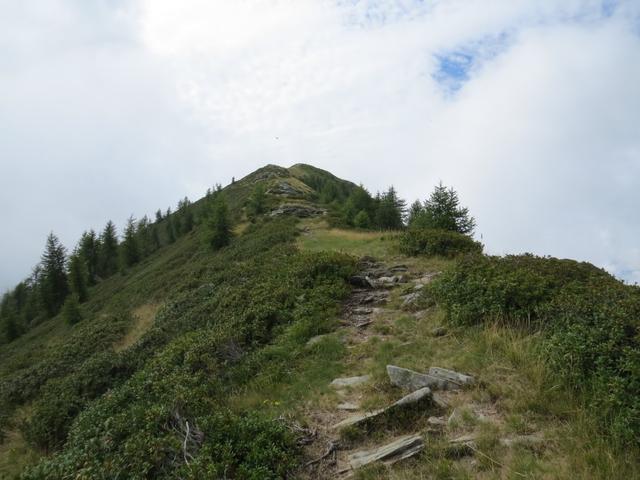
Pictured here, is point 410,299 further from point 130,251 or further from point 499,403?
point 130,251

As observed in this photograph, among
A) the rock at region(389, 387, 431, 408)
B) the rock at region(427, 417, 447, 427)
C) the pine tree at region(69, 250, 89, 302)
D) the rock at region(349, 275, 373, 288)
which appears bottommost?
the rock at region(427, 417, 447, 427)

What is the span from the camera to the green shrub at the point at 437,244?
14.5 m

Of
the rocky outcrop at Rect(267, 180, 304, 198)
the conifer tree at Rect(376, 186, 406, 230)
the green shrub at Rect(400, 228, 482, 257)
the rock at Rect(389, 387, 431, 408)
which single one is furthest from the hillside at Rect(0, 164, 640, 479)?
the rocky outcrop at Rect(267, 180, 304, 198)

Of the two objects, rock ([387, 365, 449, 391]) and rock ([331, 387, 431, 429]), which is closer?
rock ([331, 387, 431, 429])

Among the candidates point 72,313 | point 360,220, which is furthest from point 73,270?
point 360,220

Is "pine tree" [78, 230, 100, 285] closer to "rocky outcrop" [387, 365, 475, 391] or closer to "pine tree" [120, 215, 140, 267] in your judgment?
"pine tree" [120, 215, 140, 267]

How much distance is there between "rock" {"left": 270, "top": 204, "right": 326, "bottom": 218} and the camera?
35941 mm

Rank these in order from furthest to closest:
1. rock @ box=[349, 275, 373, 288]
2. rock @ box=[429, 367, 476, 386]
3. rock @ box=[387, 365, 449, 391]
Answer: rock @ box=[349, 275, 373, 288], rock @ box=[387, 365, 449, 391], rock @ box=[429, 367, 476, 386]

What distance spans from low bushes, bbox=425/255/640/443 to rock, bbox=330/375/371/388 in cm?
240

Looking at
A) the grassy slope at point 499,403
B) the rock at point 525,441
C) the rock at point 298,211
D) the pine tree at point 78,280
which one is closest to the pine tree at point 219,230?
the rock at point 298,211

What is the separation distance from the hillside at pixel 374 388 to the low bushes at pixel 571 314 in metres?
0.03

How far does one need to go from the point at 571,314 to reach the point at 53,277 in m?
62.2

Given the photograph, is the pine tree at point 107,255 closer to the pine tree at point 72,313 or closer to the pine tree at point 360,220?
the pine tree at point 72,313

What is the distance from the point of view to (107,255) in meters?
65.4
